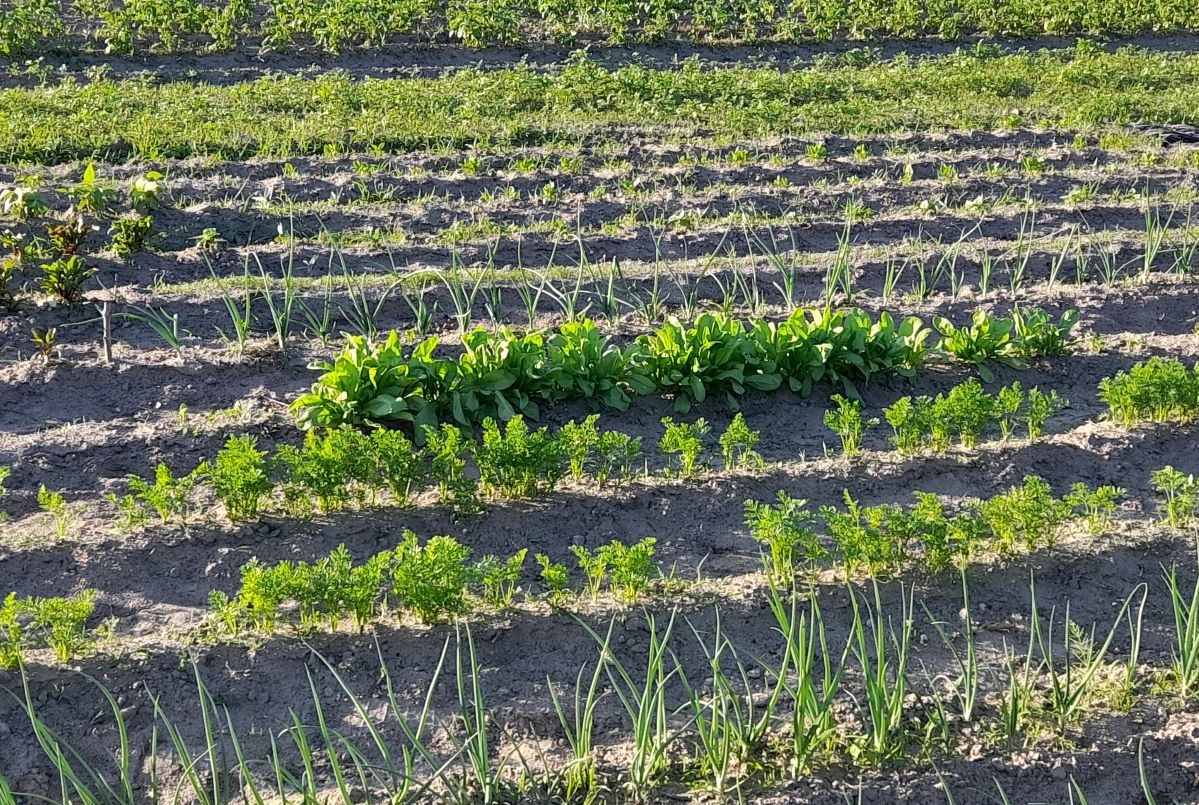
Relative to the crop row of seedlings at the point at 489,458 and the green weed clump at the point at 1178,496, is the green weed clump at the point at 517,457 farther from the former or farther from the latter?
the green weed clump at the point at 1178,496

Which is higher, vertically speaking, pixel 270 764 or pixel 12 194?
pixel 12 194

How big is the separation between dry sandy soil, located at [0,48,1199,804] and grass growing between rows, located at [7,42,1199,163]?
2.07 ft

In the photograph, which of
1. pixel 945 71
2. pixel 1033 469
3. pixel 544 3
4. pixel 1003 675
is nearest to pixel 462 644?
pixel 1003 675

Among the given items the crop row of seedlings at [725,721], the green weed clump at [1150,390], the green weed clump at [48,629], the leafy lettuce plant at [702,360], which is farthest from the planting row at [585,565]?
the leafy lettuce plant at [702,360]

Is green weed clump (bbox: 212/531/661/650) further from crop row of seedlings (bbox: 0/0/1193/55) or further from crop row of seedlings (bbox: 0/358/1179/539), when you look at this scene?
crop row of seedlings (bbox: 0/0/1193/55)

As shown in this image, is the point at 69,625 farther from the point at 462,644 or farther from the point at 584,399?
the point at 584,399

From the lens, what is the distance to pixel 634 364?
562 cm

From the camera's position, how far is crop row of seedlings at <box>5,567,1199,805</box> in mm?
3334

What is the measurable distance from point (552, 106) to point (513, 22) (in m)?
3.08

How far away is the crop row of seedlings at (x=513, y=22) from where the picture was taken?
12641 mm

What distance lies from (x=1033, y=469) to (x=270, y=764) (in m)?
3.17

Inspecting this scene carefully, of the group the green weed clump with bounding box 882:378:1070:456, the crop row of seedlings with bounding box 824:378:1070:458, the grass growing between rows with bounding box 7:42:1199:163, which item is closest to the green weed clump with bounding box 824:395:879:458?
the crop row of seedlings with bounding box 824:378:1070:458

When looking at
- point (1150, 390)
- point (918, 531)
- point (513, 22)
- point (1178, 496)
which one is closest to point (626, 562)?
point (918, 531)

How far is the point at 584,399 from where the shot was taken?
18.7 ft
